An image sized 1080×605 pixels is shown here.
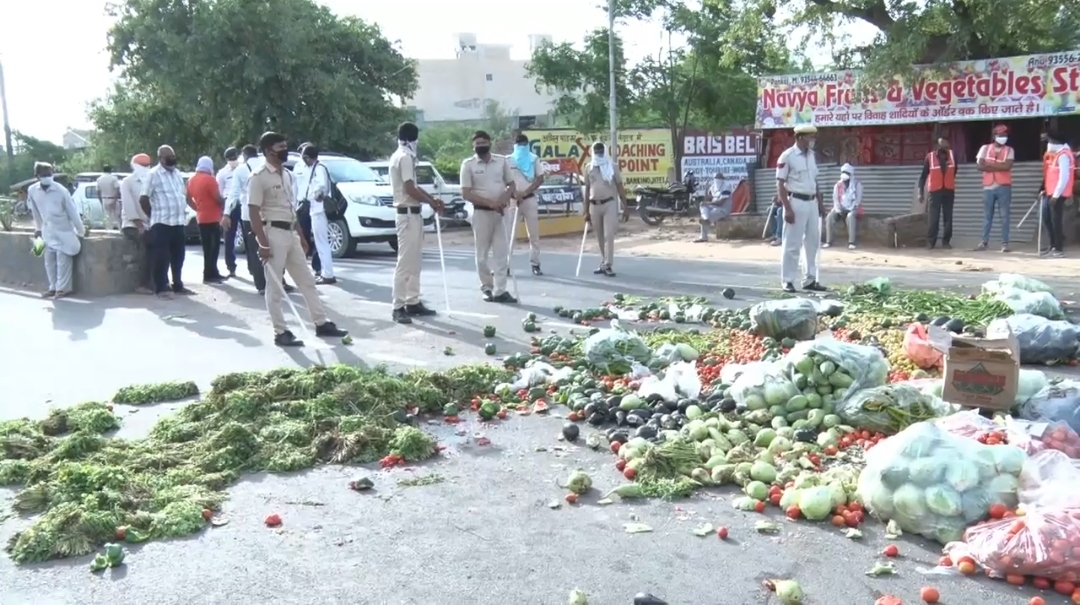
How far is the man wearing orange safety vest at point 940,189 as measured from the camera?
16.9 m

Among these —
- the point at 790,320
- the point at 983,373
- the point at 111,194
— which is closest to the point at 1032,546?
the point at 983,373

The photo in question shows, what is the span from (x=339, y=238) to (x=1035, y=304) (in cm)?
1229

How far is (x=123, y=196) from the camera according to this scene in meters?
13.8

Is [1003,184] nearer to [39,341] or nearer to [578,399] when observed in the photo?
[578,399]

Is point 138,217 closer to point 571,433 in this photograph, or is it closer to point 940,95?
point 571,433

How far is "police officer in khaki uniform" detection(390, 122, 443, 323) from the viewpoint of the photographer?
10.4 meters

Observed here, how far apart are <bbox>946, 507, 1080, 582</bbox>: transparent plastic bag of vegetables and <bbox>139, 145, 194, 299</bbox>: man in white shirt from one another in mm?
11513

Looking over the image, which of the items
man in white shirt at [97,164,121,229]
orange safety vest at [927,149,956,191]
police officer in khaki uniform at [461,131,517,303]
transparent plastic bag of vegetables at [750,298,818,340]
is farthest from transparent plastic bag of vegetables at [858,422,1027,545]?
man in white shirt at [97,164,121,229]

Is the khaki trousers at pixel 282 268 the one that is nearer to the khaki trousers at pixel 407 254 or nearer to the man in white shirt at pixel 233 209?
the khaki trousers at pixel 407 254

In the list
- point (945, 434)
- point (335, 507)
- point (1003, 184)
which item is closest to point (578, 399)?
point (335, 507)

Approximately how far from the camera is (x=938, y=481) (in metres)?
4.60

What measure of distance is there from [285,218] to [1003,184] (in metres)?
12.2

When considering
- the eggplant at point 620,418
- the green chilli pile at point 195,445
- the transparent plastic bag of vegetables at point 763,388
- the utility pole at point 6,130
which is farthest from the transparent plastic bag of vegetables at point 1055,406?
the utility pole at point 6,130

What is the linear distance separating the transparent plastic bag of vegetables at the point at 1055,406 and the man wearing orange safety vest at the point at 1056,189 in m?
10.6
